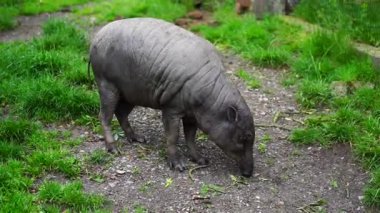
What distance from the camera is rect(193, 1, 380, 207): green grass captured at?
6.66 m

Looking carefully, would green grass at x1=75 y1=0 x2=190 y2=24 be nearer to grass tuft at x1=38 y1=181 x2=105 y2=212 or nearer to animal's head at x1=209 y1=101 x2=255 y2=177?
animal's head at x1=209 y1=101 x2=255 y2=177

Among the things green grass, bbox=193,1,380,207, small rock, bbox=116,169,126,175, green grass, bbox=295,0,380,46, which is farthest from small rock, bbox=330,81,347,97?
small rock, bbox=116,169,126,175

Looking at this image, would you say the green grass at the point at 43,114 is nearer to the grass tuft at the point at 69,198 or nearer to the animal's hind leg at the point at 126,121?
the grass tuft at the point at 69,198

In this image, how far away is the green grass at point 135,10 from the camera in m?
10.6

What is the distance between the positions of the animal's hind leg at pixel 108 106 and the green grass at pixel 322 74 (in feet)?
6.28

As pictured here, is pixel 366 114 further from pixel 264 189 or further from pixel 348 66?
pixel 264 189

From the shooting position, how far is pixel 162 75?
5926 millimetres

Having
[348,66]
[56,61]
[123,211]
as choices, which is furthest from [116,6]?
[123,211]

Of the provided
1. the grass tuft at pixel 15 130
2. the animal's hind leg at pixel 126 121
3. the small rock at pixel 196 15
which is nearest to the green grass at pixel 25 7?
the small rock at pixel 196 15

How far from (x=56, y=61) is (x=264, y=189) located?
3.53 m

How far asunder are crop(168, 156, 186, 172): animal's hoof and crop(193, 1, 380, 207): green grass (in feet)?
4.44

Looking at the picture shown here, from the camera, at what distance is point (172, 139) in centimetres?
611

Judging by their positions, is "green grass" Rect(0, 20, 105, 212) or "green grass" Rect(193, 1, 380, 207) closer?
"green grass" Rect(0, 20, 105, 212)

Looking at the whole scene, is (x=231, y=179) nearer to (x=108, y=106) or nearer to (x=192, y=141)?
(x=192, y=141)
